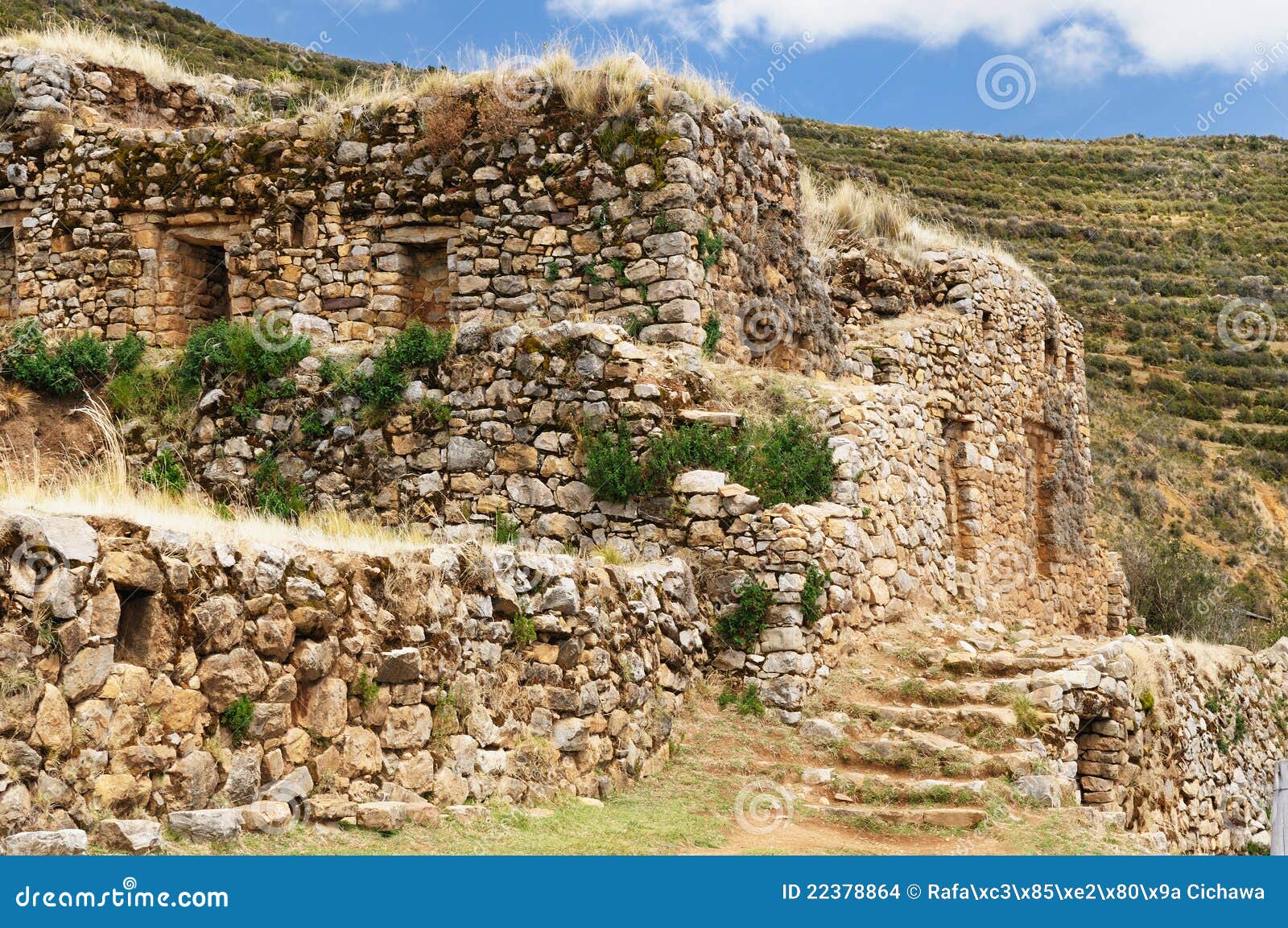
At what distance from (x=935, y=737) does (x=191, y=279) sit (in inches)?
356

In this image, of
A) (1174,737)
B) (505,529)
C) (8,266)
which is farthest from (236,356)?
(1174,737)

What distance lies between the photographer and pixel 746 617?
969 cm

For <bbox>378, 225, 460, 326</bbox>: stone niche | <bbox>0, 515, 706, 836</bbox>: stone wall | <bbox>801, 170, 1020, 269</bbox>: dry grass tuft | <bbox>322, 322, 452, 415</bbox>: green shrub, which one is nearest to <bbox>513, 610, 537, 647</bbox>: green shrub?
<bbox>0, 515, 706, 836</bbox>: stone wall

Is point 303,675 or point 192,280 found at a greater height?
point 192,280

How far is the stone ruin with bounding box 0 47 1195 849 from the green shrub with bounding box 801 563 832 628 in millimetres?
80

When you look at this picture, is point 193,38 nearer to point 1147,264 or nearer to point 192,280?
point 192,280

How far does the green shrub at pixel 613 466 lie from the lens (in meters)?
10.2

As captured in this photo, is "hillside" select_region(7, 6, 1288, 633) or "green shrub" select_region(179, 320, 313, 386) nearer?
"green shrub" select_region(179, 320, 313, 386)

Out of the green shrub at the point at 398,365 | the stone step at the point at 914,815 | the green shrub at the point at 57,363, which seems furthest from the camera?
the green shrub at the point at 57,363

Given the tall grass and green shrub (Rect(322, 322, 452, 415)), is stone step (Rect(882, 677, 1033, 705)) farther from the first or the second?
green shrub (Rect(322, 322, 452, 415))

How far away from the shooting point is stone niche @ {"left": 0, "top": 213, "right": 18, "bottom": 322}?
13750 mm

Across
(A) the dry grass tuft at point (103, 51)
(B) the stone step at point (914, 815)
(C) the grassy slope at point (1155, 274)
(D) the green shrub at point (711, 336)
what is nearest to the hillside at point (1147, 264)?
(C) the grassy slope at point (1155, 274)

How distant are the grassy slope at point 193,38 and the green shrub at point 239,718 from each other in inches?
1022

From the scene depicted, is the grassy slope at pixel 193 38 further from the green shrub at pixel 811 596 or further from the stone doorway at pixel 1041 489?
the green shrub at pixel 811 596
